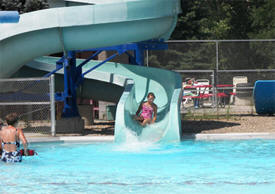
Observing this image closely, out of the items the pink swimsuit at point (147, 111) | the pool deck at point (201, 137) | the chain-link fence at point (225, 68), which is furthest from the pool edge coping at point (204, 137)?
the chain-link fence at point (225, 68)

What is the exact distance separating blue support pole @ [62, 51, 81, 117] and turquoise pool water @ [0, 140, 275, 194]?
9.10ft

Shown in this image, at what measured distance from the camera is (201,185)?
938 cm

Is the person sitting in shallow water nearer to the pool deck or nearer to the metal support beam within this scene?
the pool deck

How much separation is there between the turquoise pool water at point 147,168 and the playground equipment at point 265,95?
643 centimetres

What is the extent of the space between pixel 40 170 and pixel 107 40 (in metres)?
5.75

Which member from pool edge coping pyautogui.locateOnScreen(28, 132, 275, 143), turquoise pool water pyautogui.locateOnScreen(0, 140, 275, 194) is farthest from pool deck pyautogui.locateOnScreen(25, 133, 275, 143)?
turquoise pool water pyautogui.locateOnScreen(0, 140, 275, 194)

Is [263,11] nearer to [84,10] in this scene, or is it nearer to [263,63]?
[263,63]

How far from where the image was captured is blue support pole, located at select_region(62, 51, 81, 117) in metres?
17.7

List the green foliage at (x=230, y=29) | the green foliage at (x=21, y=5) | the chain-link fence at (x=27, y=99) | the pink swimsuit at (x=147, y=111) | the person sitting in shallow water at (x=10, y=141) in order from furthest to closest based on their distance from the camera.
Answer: the green foliage at (x=230, y=29), the green foliage at (x=21, y=5), the pink swimsuit at (x=147, y=111), the chain-link fence at (x=27, y=99), the person sitting in shallow water at (x=10, y=141)

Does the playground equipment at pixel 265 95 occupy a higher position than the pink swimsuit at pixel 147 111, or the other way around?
the playground equipment at pixel 265 95

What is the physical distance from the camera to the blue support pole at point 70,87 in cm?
1769

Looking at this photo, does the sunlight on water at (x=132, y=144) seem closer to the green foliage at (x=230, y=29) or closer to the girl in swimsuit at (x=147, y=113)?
the girl in swimsuit at (x=147, y=113)

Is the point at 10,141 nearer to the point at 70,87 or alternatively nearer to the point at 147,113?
the point at 147,113

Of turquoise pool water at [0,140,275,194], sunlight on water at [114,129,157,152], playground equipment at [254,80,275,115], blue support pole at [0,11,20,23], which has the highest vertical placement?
blue support pole at [0,11,20,23]
